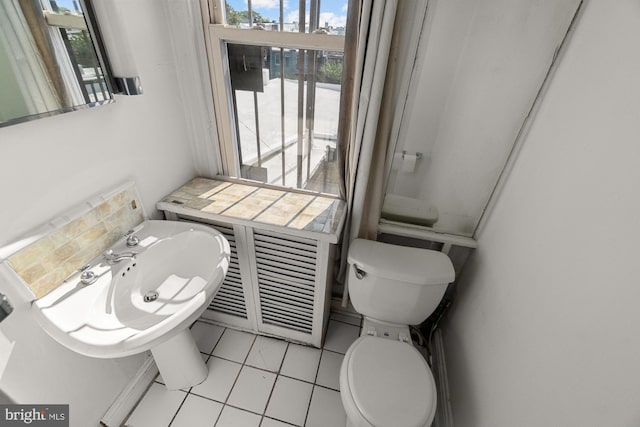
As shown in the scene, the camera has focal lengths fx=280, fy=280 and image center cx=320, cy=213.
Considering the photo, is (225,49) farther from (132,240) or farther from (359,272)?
(359,272)

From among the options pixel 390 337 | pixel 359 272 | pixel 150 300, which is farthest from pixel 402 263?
pixel 150 300

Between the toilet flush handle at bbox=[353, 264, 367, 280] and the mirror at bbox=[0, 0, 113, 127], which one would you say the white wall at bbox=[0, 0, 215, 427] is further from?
the toilet flush handle at bbox=[353, 264, 367, 280]

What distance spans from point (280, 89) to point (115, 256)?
96 cm

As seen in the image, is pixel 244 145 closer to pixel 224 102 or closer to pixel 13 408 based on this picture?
pixel 224 102

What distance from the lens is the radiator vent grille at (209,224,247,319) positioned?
4.25 feet

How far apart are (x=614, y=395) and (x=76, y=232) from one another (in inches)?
57.0

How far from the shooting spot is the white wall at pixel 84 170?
77 cm

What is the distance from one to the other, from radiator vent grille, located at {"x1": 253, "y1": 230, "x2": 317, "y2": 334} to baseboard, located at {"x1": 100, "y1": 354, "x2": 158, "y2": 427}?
58 cm

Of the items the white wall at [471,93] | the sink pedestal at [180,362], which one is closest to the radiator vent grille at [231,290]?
the sink pedestal at [180,362]

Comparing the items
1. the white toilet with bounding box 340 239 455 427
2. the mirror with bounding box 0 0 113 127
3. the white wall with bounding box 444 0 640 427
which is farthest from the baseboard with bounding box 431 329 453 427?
the mirror with bounding box 0 0 113 127

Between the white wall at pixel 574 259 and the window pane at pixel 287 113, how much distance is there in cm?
79

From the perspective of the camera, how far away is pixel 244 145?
1.50 meters

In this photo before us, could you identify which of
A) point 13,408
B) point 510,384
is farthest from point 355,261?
point 13,408

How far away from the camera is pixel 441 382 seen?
132 centimetres
